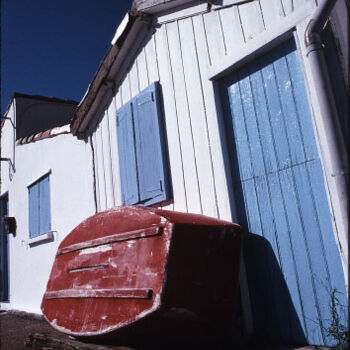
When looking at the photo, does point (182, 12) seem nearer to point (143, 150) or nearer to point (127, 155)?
point (143, 150)

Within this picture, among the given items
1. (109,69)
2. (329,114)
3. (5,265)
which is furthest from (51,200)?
(329,114)

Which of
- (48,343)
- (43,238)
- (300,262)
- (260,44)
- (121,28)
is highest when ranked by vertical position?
(121,28)

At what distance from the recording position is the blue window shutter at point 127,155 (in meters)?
4.49

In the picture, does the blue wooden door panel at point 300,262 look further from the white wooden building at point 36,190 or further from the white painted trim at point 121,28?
the white wooden building at point 36,190

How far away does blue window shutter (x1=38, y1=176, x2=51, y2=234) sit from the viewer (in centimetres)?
→ 680

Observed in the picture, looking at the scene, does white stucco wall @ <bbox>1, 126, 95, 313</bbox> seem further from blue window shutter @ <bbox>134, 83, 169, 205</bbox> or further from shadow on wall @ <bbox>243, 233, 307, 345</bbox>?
shadow on wall @ <bbox>243, 233, 307, 345</bbox>

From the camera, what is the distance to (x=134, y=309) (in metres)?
2.58

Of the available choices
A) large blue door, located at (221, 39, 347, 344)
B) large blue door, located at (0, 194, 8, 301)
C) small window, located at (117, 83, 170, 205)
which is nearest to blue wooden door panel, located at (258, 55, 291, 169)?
large blue door, located at (221, 39, 347, 344)

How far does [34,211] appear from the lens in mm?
7453

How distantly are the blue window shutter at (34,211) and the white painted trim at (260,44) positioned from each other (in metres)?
5.01

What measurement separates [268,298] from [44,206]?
5117mm

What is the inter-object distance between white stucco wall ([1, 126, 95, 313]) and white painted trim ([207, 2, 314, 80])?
2.82 m

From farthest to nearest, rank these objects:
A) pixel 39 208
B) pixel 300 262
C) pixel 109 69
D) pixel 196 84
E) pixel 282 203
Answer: pixel 39 208, pixel 109 69, pixel 196 84, pixel 282 203, pixel 300 262

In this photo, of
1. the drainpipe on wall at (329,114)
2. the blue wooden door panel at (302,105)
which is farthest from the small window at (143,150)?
the drainpipe on wall at (329,114)
